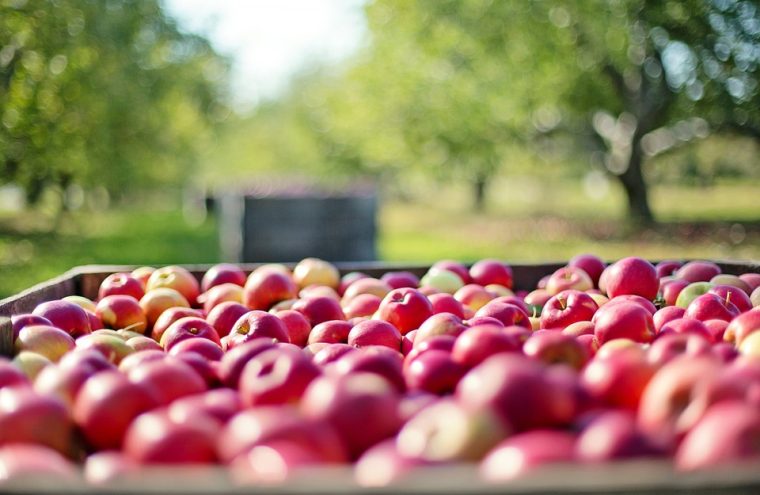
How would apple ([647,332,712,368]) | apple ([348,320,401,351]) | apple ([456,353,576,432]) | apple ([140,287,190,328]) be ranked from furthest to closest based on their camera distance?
apple ([140,287,190,328])
apple ([348,320,401,351])
apple ([647,332,712,368])
apple ([456,353,576,432])

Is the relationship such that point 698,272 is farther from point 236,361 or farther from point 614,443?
point 614,443

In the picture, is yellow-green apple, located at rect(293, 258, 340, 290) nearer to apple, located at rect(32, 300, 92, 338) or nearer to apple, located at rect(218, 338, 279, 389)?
apple, located at rect(32, 300, 92, 338)

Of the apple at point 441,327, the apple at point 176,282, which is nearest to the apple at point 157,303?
the apple at point 176,282

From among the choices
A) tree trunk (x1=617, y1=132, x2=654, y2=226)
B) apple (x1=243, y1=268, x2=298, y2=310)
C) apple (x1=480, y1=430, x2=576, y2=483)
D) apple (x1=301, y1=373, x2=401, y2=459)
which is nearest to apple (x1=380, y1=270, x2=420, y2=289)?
apple (x1=243, y1=268, x2=298, y2=310)

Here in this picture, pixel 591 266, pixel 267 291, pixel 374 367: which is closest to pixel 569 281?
pixel 591 266

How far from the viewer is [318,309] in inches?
131

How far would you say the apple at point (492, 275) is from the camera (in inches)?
167

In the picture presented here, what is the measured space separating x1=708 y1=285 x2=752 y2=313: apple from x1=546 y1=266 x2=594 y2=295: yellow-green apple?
691 mm

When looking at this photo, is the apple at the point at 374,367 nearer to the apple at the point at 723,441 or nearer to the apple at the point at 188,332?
the apple at the point at 723,441

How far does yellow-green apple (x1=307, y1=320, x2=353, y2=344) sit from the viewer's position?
2959 mm

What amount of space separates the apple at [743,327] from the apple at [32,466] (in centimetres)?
181

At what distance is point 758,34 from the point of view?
46.9 ft

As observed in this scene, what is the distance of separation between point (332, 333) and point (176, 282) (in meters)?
1.29

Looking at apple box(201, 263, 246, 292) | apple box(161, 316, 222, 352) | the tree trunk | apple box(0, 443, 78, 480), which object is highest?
the tree trunk
